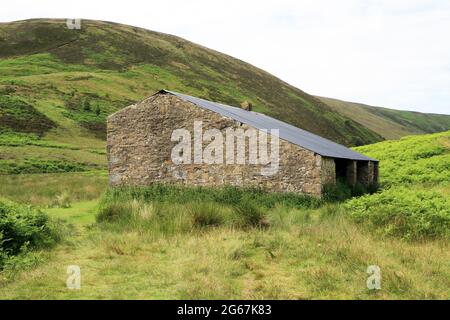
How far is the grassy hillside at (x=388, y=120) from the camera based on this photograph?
137m

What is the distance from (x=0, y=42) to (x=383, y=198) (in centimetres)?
9467

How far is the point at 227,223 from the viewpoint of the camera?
11.4 meters

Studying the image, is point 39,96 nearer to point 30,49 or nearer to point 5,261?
point 30,49

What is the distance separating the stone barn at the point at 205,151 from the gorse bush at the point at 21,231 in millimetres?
7344

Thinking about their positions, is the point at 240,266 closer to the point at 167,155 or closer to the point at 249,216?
the point at 249,216

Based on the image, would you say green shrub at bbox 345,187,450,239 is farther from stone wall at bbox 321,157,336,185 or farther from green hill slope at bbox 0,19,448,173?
green hill slope at bbox 0,19,448,173

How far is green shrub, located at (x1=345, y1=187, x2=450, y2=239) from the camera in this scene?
10.0 meters

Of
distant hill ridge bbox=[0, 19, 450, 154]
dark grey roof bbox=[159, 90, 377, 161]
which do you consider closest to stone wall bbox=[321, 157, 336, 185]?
dark grey roof bbox=[159, 90, 377, 161]

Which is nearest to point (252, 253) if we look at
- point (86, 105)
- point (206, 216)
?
point (206, 216)

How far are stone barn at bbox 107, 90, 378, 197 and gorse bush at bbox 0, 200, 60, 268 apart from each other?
734 cm

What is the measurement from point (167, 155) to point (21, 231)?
8.79 metres

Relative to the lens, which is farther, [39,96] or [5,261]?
[39,96]

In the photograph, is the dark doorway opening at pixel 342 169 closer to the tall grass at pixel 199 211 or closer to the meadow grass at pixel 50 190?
the tall grass at pixel 199 211
